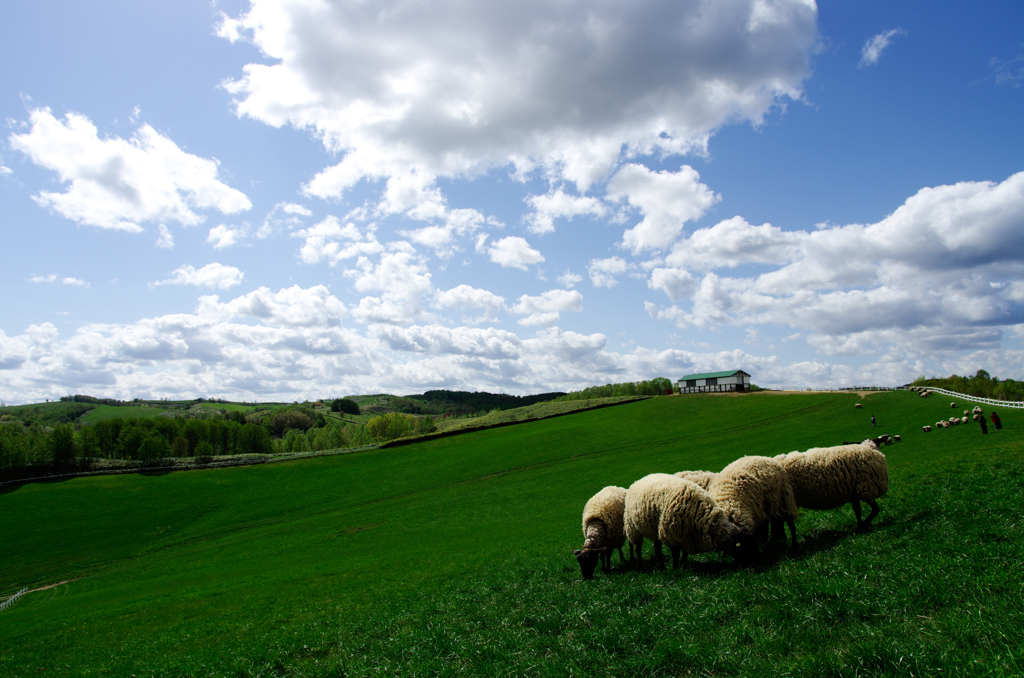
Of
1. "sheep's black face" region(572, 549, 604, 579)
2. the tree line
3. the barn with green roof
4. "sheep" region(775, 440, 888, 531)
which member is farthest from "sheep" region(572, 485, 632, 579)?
the barn with green roof

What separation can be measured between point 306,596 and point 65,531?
45.7m

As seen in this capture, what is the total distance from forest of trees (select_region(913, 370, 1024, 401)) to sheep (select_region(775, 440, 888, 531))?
95.3 meters

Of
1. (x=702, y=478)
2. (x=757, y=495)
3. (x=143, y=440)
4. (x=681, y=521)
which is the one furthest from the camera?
(x=143, y=440)

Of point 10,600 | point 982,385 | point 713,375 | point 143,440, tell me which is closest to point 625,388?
point 713,375

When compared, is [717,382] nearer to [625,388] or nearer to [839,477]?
[625,388]

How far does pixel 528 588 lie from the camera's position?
511 inches

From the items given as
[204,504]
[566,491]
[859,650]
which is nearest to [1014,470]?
[859,650]

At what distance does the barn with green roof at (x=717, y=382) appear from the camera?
297 feet

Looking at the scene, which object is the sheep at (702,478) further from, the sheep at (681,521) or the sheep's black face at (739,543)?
the sheep's black face at (739,543)

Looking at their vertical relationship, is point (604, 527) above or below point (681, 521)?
below

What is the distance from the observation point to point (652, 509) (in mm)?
13391

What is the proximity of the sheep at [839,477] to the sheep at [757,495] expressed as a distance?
57cm

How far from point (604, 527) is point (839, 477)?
6.88 metres

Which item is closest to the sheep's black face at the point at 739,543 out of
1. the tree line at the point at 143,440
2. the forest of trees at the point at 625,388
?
the tree line at the point at 143,440
